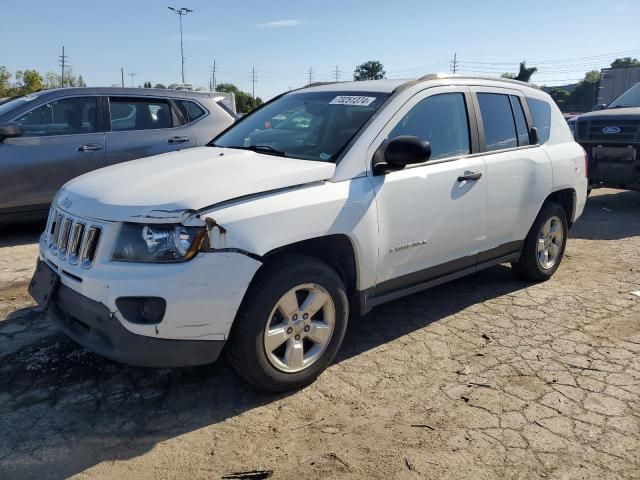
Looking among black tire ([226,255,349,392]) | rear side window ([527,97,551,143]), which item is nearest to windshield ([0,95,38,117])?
black tire ([226,255,349,392])

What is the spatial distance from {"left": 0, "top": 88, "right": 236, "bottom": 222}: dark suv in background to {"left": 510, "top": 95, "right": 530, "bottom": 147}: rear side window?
13.5ft

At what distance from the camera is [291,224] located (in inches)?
116

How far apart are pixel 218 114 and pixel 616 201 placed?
7295mm

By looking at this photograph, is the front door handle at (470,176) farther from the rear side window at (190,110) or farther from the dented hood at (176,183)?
the rear side window at (190,110)

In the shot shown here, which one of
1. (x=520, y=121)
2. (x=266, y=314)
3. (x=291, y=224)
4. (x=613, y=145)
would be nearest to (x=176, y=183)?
(x=291, y=224)

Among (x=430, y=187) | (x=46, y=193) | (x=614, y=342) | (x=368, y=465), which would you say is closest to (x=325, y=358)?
(x=368, y=465)

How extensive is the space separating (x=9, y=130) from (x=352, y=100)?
423 centimetres

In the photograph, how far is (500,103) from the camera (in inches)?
180

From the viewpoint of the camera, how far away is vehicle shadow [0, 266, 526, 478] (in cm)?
262

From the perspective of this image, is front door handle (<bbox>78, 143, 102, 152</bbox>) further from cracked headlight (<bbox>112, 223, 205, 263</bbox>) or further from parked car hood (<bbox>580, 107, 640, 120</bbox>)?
parked car hood (<bbox>580, 107, 640, 120</bbox>)

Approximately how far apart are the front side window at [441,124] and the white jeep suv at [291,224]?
0.04 ft

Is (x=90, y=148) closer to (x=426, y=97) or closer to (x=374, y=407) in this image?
(x=426, y=97)

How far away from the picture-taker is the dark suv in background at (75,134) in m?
6.15

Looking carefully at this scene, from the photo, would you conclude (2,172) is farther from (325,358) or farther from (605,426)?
(605,426)
